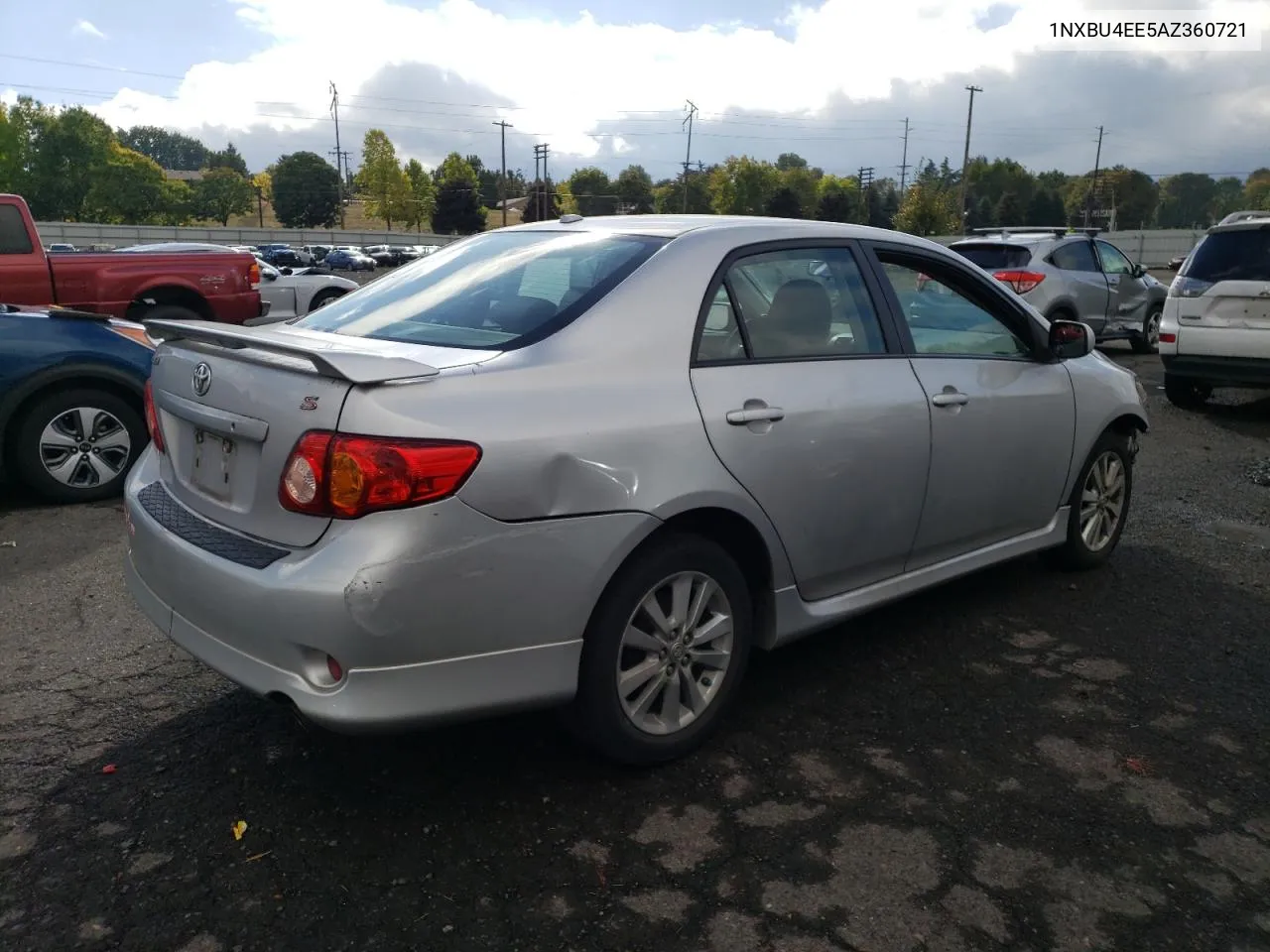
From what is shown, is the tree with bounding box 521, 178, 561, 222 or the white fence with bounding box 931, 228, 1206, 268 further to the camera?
the tree with bounding box 521, 178, 561, 222

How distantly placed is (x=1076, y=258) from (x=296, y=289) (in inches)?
416

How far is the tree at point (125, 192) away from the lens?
284ft

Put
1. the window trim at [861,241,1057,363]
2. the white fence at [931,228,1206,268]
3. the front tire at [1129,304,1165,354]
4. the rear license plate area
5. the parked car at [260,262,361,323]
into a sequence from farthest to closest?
1. the white fence at [931,228,1206,268]
2. the parked car at [260,262,361,323]
3. the front tire at [1129,304,1165,354]
4. the window trim at [861,241,1057,363]
5. the rear license plate area

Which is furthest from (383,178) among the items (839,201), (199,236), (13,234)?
(13,234)

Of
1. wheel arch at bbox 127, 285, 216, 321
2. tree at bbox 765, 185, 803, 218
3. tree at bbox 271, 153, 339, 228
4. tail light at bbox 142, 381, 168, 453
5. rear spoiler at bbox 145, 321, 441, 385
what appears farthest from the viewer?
tree at bbox 271, 153, 339, 228

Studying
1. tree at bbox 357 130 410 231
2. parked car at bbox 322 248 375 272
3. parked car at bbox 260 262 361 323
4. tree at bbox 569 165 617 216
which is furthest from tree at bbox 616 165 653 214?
parked car at bbox 260 262 361 323

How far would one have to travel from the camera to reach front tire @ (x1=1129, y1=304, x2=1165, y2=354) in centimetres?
1470

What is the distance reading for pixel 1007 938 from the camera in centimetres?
250

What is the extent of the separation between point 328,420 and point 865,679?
7.48 feet

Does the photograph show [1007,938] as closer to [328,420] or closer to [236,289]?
[328,420]

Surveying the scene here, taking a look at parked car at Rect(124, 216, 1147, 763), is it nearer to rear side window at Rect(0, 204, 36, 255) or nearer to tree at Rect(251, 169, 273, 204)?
rear side window at Rect(0, 204, 36, 255)

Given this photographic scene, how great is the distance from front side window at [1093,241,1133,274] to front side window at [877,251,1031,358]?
33.6 feet

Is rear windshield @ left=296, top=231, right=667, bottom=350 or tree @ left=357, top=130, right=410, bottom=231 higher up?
tree @ left=357, top=130, right=410, bottom=231

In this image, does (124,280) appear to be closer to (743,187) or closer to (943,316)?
(943,316)
